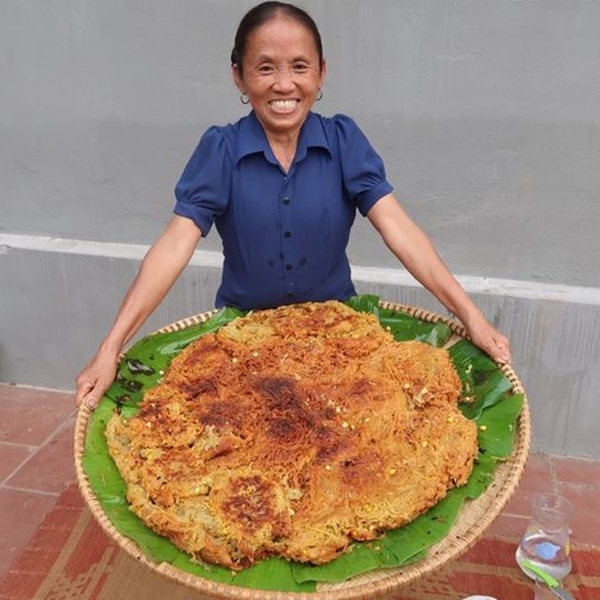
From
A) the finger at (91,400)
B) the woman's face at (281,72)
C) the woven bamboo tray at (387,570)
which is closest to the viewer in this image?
the woven bamboo tray at (387,570)

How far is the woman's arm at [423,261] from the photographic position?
244cm

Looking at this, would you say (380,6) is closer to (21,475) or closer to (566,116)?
(566,116)

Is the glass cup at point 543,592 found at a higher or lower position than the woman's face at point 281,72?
lower

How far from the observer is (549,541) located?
3.18 m

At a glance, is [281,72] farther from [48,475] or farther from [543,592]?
[48,475]

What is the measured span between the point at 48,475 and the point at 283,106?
2.73 meters

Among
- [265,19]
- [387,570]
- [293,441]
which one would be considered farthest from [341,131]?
[387,570]

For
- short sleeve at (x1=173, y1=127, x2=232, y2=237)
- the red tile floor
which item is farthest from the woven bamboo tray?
the red tile floor

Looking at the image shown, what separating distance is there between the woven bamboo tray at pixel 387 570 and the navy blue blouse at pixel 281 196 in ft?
2.92

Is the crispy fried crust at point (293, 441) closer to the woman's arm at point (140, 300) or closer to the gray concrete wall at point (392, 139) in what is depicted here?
the woman's arm at point (140, 300)

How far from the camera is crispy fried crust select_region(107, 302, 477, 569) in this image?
1748 millimetres

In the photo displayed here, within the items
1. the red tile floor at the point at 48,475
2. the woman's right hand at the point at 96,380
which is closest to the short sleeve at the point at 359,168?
the woman's right hand at the point at 96,380

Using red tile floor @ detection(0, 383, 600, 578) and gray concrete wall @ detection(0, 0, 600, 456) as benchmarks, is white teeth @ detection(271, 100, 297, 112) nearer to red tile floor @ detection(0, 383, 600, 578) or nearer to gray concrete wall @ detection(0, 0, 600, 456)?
gray concrete wall @ detection(0, 0, 600, 456)

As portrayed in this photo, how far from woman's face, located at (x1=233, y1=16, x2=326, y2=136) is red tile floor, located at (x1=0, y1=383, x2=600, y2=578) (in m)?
2.41
